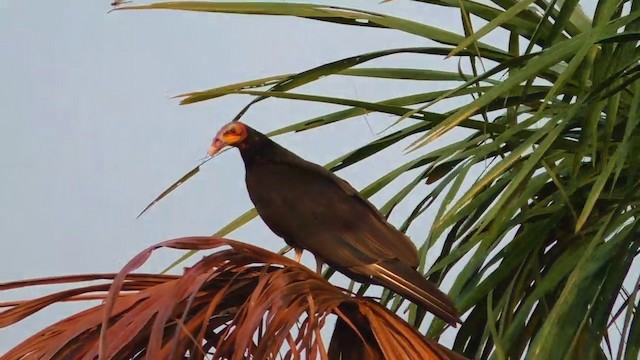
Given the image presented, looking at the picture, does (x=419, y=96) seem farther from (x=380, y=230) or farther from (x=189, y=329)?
(x=189, y=329)

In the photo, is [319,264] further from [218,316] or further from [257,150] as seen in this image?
[218,316]

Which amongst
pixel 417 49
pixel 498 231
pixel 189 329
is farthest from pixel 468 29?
pixel 189 329

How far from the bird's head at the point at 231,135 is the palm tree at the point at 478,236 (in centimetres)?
20

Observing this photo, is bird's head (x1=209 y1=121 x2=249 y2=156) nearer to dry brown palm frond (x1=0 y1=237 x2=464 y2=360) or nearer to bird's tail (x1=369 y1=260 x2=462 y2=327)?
bird's tail (x1=369 y1=260 x2=462 y2=327)

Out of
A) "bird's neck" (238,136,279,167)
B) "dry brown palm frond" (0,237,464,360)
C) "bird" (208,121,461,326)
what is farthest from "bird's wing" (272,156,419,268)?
"dry brown palm frond" (0,237,464,360)

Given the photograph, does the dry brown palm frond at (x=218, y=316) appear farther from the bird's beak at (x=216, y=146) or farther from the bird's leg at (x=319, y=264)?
the bird's beak at (x=216, y=146)

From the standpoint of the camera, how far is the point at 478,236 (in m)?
1.63

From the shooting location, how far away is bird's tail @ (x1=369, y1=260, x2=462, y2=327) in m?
1.36

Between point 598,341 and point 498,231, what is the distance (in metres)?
0.23

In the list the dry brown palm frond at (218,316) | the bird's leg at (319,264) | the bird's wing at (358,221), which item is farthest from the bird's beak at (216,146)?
the dry brown palm frond at (218,316)

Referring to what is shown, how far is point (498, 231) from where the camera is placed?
156cm

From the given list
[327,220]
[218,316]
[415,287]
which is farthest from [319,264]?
[218,316]

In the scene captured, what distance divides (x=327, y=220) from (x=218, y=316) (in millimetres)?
580

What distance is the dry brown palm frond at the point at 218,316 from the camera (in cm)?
99
